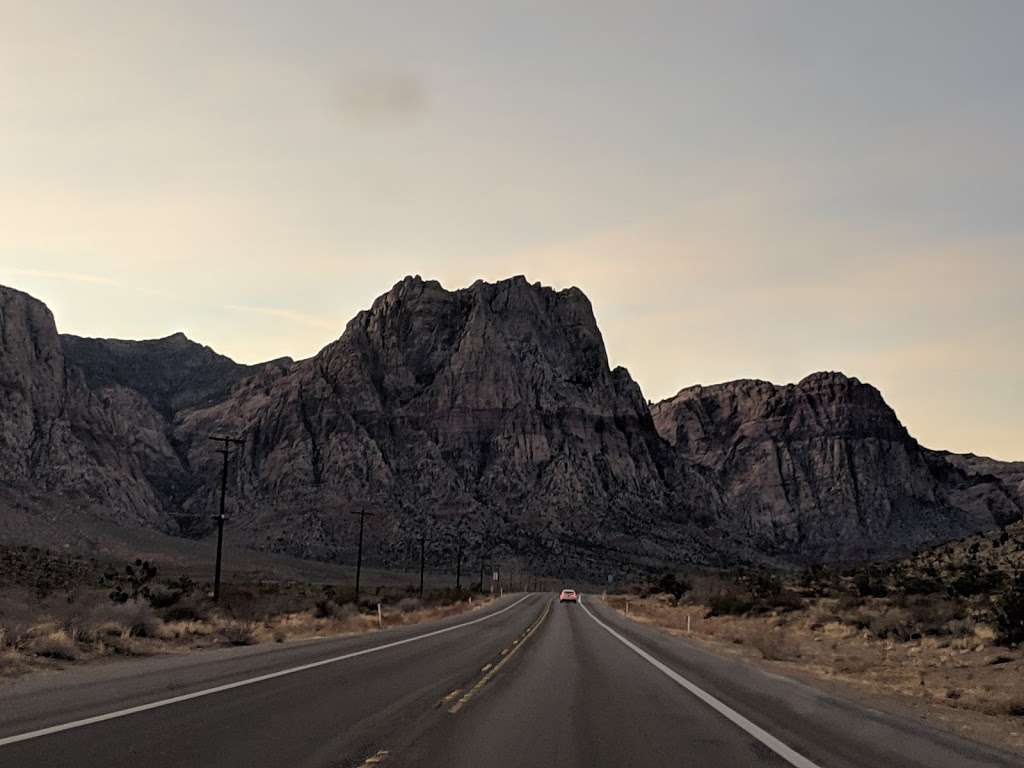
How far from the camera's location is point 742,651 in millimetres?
27750

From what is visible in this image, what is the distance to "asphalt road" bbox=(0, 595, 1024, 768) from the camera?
8927 mm

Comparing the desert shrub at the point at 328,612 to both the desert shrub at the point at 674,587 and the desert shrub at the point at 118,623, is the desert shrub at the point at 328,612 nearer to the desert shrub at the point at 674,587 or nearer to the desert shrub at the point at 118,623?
the desert shrub at the point at 118,623

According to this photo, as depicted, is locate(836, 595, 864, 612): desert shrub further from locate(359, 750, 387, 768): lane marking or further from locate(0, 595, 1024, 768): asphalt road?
locate(359, 750, 387, 768): lane marking

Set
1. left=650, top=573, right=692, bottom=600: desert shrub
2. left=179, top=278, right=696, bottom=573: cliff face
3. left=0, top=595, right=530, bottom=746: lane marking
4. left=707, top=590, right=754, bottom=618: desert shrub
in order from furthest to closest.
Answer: left=179, top=278, right=696, bottom=573: cliff face → left=650, top=573, right=692, bottom=600: desert shrub → left=707, top=590, right=754, bottom=618: desert shrub → left=0, top=595, right=530, bottom=746: lane marking

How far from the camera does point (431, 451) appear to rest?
15025cm

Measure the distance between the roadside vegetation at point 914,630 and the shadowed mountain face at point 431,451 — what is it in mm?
86016

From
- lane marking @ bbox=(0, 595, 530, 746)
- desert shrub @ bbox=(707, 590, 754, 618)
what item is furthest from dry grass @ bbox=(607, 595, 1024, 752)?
lane marking @ bbox=(0, 595, 530, 746)

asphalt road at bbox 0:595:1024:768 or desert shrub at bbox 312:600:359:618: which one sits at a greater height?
asphalt road at bbox 0:595:1024:768

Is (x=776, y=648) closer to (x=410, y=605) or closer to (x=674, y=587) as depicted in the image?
(x=410, y=605)

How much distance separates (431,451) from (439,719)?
139643 mm

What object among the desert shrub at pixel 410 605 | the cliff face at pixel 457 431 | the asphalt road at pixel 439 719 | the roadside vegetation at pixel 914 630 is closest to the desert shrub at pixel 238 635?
the asphalt road at pixel 439 719

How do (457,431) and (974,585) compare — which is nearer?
(974,585)

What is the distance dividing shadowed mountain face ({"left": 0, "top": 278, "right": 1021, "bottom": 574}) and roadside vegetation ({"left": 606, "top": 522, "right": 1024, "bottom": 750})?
86.0 m

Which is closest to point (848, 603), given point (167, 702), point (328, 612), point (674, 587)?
point (328, 612)
